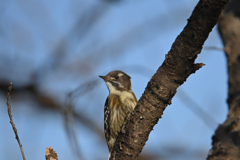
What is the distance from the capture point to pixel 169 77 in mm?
3283

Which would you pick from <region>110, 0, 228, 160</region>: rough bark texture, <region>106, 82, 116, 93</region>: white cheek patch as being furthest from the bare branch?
<region>106, 82, 116, 93</region>: white cheek patch

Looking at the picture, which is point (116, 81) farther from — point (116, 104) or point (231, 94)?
point (231, 94)

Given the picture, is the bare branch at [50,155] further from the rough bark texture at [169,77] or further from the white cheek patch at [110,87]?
the white cheek patch at [110,87]

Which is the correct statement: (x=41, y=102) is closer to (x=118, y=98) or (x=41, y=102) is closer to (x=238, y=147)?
(x=118, y=98)

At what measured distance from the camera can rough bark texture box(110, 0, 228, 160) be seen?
300 centimetres

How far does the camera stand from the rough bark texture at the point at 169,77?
3.00 m

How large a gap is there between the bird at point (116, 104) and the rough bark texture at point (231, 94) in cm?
156

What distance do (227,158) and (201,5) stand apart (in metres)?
1.40

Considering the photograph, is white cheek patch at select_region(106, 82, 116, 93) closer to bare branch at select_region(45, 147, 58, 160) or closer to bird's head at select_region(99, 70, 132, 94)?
bird's head at select_region(99, 70, 132, 94)

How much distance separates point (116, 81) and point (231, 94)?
6.65ft

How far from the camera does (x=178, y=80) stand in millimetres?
3291

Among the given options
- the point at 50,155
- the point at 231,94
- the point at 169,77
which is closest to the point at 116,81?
the point at 231,94

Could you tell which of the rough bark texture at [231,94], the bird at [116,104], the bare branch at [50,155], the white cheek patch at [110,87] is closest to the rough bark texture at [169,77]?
the rough bark texture at [231,94]

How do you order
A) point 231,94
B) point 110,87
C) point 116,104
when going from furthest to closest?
point 110,87, point 116,104, point 231,94
